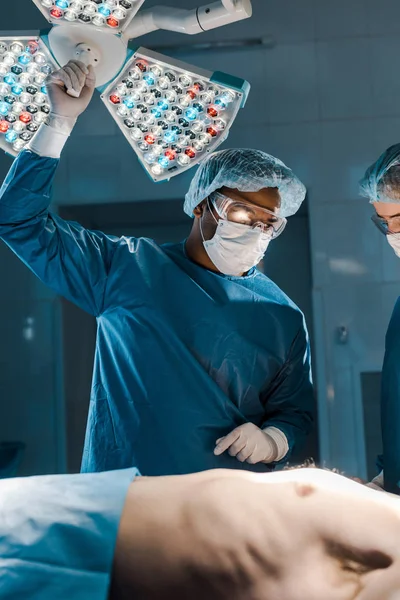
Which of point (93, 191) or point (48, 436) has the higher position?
point (93, 191)

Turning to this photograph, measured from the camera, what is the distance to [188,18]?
2029 mm

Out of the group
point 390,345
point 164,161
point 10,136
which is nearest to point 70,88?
point 10,136

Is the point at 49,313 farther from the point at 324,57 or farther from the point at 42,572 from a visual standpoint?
the point at 42,572

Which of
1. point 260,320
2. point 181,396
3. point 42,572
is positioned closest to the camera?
point 42,572

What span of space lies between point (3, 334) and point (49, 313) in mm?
297

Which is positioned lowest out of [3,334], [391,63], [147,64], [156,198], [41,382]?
[41,382]

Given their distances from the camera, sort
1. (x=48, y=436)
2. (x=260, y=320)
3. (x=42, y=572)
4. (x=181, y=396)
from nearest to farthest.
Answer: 1. (x=42, y=572)
2. (x=181, y=396)
3. (x=260, y=320)
4. (x=48, y=436)

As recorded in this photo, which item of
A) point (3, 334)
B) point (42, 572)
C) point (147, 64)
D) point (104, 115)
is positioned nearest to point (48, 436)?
point (3, 334)

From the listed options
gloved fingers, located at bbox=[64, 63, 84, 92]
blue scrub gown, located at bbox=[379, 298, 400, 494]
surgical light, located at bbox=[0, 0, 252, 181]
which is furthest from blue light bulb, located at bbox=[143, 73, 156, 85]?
blue scrub gown, located at bbox=[379, 298, 400, 494]

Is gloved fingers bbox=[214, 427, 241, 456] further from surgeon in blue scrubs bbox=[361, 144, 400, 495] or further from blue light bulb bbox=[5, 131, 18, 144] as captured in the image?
blue light bulb bbox=[5, 131, 18, 144]

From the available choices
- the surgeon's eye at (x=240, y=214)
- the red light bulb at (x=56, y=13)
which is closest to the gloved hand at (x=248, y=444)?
the surgeon's eye at (x=240, y=214)

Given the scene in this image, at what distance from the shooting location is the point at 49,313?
4.13 meters

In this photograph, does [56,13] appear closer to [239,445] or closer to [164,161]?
[164,161]

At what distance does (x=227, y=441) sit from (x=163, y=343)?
319 millimetres
